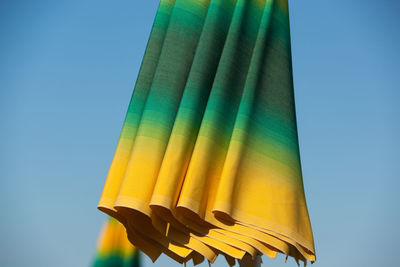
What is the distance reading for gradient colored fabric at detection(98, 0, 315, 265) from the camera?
1.45 m

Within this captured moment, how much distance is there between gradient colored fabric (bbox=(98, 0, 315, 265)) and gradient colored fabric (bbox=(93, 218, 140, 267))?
101cm

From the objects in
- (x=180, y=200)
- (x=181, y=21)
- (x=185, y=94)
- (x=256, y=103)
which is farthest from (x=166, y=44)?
(x=180, y=200)

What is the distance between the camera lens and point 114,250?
105 inches

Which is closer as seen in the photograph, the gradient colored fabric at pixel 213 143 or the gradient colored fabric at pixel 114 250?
the gradient colored fabric at pixel 213 143

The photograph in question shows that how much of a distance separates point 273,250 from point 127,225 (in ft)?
1.62

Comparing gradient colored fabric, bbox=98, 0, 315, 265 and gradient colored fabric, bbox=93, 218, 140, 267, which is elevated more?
gradient colored fabric, bbox=98, 0, 315, 265

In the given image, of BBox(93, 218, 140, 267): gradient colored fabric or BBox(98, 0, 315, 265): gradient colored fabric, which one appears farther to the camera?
BBox(93, 218, 140, 267): gradient colored fabric

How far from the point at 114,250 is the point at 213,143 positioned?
54.3 inches

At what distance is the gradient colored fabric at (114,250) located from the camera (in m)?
2.62

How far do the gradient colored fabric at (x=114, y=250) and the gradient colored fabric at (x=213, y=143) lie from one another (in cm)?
101

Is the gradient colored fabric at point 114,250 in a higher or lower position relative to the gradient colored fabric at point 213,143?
lower

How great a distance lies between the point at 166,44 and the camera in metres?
1.77

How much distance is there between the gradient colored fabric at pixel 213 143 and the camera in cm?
145

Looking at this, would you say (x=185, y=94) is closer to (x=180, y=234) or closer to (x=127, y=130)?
(x=127, y=130)
